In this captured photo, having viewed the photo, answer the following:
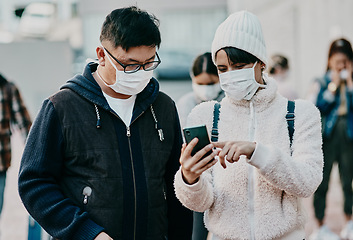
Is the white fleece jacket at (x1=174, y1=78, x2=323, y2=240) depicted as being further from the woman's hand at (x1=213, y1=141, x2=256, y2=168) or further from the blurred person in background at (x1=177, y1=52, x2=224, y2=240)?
the blurred person in background at (x1=177, y1=52, x2=224, y2=240)

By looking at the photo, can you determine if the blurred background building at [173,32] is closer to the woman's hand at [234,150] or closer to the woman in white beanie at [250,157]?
the woman in white beanie at [250,157]

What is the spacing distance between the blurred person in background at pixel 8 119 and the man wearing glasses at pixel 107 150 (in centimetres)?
265

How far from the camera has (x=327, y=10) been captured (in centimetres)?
942

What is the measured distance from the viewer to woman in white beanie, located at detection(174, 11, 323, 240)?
7.80 ft

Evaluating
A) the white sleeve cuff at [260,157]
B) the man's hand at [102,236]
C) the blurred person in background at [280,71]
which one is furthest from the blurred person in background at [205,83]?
the blurred person in background at [280,71]

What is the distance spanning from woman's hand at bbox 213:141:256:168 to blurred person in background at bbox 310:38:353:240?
13.0ft

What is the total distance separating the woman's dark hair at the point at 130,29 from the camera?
8.14ft

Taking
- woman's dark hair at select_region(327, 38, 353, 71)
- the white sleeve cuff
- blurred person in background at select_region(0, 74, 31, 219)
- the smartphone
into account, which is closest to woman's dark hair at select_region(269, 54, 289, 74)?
woman's dark hair at select_region(327, 38, 353, 71)

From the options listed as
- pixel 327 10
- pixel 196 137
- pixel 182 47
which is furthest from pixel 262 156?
pixel 182 47

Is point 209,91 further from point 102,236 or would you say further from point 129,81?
point 102,236

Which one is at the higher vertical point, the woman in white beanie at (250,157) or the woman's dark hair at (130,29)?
the woman's dark hair at (130,29)

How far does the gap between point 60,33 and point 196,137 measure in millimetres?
24090

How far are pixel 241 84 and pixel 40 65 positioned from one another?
11449mm

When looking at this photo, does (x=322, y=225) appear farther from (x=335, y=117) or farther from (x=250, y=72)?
(x=250, y=72)
